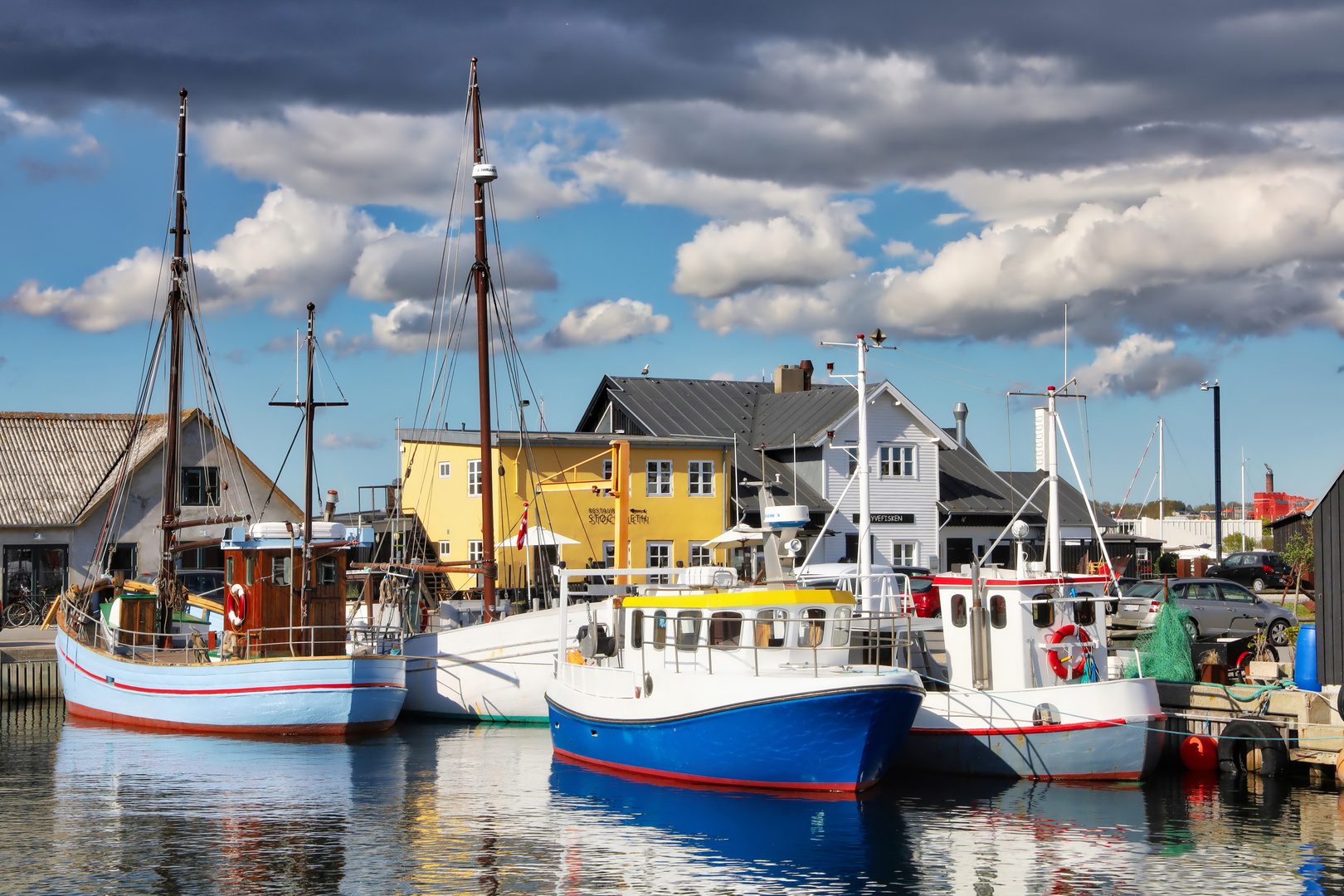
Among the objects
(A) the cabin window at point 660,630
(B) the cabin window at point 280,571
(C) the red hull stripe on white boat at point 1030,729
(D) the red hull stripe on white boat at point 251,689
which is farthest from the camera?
(B) the cabin window at point 280,571

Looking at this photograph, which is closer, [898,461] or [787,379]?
A: [898,461]

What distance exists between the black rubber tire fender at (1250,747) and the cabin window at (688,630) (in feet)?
28.5

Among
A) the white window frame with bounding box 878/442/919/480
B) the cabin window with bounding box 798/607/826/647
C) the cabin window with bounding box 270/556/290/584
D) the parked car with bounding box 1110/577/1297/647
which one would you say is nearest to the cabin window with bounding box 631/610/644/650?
the cabin window with bounding box 798/607/826/647

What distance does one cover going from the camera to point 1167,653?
23.4 metres

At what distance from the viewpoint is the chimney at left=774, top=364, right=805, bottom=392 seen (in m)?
57.8

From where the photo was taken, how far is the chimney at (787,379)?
57.8 metres

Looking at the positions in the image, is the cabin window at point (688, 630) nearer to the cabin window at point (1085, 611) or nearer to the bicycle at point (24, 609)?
the cabin window at point (1085, 611)

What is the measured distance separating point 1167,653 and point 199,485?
1298 inches

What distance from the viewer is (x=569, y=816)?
18547 millimetres

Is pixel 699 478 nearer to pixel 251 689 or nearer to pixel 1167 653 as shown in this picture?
pixel 251 689

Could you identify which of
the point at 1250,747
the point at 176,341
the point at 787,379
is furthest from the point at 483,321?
the point at 787,379

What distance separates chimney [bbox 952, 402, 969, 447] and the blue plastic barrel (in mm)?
36872

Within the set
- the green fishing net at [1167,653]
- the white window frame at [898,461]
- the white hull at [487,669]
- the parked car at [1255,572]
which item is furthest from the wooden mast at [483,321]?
the parked car at [1255,572]

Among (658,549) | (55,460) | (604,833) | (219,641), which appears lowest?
(604,833)
